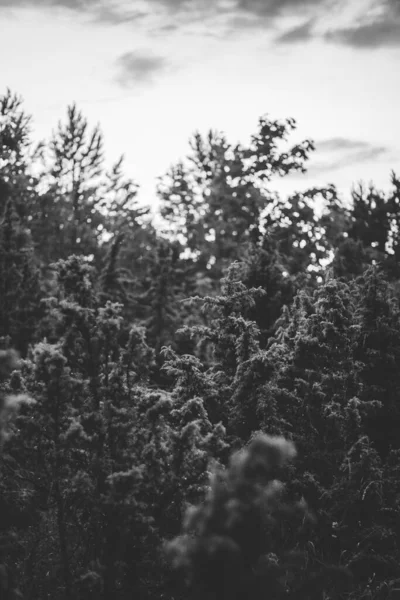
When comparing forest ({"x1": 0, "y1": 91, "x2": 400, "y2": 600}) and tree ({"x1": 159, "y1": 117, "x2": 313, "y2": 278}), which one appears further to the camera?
tree ({"x1": 159, "y1": 117, "x2": 313, "y2": 278})

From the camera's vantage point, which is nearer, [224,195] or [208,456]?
[208,456]

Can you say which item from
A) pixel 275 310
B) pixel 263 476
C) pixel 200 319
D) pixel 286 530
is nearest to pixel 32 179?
pixel 200 319

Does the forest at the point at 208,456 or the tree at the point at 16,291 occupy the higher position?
the tree at the point at 16,291

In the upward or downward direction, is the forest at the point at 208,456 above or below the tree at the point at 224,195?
below

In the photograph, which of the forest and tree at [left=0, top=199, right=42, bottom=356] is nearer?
the forest

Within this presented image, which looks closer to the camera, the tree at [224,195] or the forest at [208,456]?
the forest at [208,456]

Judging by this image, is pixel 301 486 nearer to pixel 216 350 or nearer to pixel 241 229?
pixel 216 350

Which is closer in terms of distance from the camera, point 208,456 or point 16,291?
point 208,456

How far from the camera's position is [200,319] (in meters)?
14.2

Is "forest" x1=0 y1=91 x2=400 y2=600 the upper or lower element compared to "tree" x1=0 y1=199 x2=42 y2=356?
lower

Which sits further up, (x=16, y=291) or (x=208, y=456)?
(x=16, y=291)

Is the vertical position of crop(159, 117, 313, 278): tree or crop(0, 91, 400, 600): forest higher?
crop(159, 117, 313, 278): tree

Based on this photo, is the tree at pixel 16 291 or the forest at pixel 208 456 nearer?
the forest at pixel 208 456

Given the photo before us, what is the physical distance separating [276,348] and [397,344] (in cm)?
182
